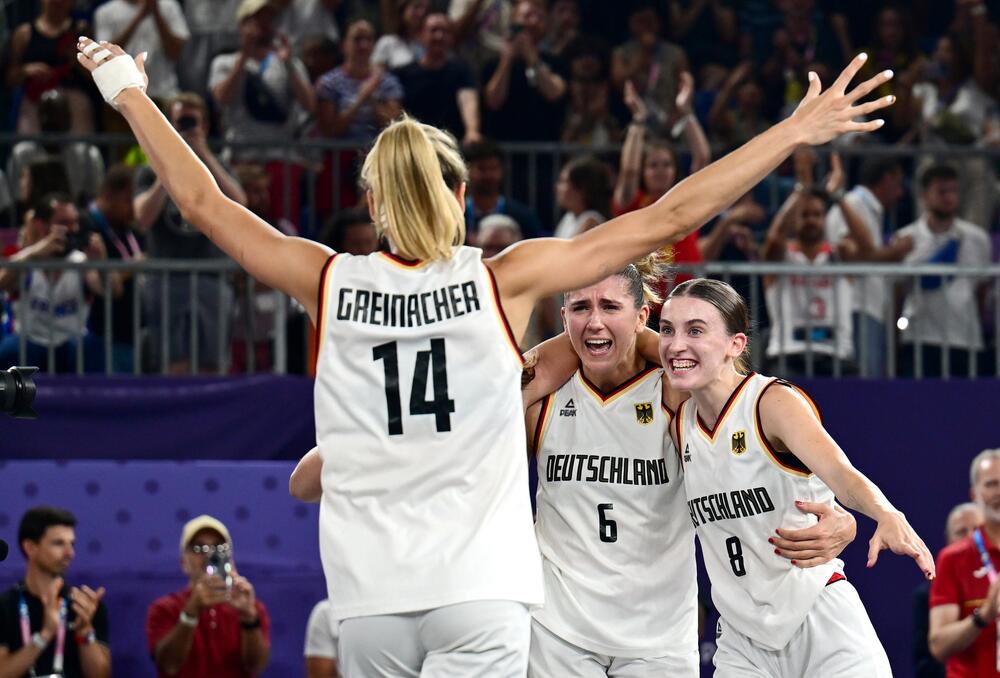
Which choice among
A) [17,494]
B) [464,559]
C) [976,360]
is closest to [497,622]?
[464,559]

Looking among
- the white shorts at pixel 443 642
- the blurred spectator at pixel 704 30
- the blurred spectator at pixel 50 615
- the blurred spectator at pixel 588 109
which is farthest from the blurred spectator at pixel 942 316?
the white shorts at pixel 443 642

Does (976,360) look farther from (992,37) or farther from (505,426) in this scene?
(505,426)

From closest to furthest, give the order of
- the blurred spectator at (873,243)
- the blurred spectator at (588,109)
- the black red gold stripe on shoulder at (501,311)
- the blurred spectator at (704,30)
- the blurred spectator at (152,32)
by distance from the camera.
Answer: the black red gold stripe on shoulder at (501,311) < the blurred spectator at (873,243) < the blurred spectator at (152,32) < the blurred spectator at (588,109) < the blurred spectator at (704,30)

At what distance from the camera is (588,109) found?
463 inches

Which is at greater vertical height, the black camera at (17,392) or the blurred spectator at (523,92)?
the blurred spectator at (523,92)

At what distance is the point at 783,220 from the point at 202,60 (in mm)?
4426

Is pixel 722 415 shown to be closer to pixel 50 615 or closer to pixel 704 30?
pixel 50 615

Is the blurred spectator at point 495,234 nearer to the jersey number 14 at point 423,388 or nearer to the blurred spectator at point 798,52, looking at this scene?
the blurred spectator at point 798,52

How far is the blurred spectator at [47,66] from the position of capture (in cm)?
1128

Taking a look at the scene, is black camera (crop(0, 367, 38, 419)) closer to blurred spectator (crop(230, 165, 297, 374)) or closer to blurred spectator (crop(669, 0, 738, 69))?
blurred spectator (crop(230, 165, 297, 374))

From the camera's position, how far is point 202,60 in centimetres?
1168

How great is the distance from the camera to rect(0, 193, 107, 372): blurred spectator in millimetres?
9141

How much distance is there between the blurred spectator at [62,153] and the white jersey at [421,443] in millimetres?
7174

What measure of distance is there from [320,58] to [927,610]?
5.82m
